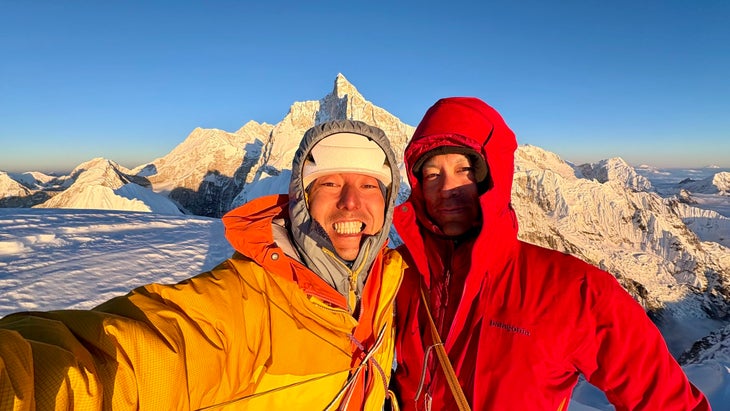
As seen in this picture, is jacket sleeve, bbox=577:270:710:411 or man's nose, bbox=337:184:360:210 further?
man's nose, bbox=337:184:360:210

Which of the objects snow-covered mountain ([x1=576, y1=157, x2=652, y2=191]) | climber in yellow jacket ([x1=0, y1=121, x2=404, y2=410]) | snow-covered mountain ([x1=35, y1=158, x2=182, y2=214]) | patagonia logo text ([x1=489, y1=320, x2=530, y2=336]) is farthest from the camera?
snow-covered mountain ([x1=576, y1=157, x2=652, y2=191])

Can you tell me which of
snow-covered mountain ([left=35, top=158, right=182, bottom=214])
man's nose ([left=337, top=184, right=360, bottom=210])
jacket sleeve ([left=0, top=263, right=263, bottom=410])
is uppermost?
man's nose ([left=337, top=184, right=360, bottom=210])

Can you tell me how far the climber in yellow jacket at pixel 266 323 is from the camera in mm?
1021

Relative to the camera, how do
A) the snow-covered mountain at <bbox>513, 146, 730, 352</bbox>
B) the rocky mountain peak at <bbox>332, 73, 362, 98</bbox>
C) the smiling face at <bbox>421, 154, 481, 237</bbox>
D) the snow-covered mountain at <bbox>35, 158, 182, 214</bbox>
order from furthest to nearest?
the rocky mountain peak at <bbox>332, 73, 362, 98</bbox> → the snow-covered mountain at <bbox>513, 146, 730, 352</bbox> → the snow-covered mountain at <bbox>35, 158, 182, 214</bbox> → the smiling face at <bbox>421, 154, 481, 237</bbox>

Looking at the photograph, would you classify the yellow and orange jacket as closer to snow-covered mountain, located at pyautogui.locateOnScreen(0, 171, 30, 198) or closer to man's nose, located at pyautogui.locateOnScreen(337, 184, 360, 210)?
man's nose, located at pyautogui.locateOnScreen(337, 184, 360, 210)

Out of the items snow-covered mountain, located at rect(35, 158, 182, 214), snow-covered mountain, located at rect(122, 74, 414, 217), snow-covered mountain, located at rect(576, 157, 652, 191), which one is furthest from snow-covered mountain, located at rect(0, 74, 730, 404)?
snow-covered mountain, located at rect(576, 157, 652, 191)

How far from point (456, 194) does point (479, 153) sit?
315mm

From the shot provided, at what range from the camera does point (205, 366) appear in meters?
1.44

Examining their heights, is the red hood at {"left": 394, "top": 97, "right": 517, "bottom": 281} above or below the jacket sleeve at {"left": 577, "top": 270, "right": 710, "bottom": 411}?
above

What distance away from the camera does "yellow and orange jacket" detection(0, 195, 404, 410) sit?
3.12ft

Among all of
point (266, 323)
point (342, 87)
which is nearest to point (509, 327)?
point (266, 323)

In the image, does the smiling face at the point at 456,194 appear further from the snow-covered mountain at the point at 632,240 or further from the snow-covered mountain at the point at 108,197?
the snow-covered mountain at the point at 632,240

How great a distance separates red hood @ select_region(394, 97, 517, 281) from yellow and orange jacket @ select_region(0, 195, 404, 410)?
41cm

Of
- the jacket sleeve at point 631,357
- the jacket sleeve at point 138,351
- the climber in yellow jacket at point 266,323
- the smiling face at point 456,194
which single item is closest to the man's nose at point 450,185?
the smiling face at point 456,194
